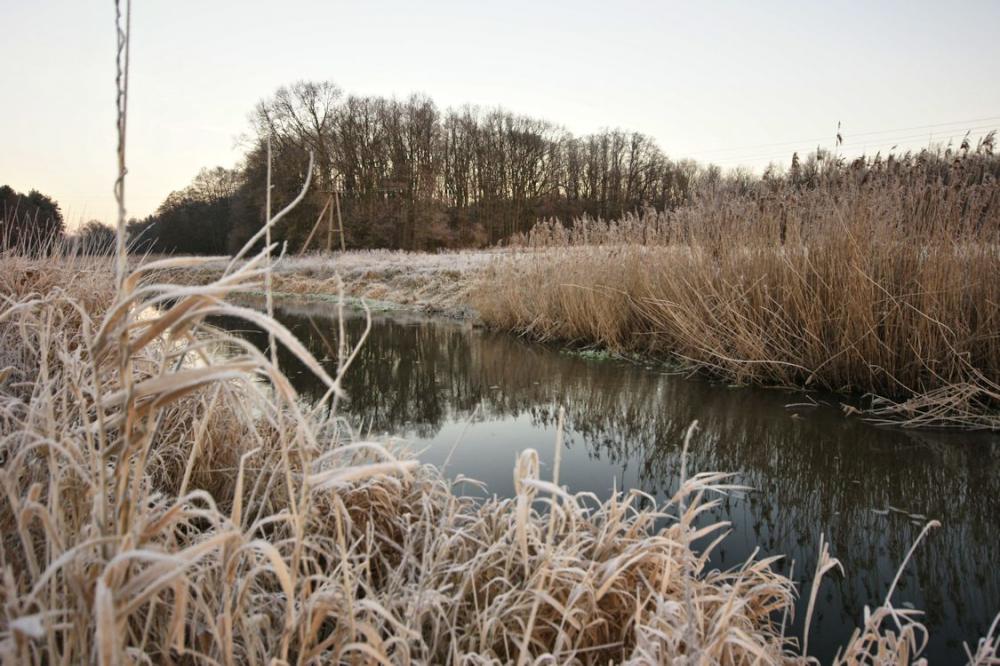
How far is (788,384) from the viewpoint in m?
4.73

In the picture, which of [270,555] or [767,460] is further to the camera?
[767,460]

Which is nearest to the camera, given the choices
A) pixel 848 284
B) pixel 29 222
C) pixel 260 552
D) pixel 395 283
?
pixel 260 552

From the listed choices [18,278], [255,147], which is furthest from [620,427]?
[255,147]

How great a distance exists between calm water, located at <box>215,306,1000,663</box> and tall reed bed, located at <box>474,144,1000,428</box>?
418 mm

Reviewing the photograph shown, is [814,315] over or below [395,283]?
below

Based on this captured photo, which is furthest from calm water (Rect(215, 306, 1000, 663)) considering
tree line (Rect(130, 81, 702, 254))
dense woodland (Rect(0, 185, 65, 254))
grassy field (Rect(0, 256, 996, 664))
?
tree line (Rect(130, 81, 702, 254))

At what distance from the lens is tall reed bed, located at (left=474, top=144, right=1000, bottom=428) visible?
3754 mm

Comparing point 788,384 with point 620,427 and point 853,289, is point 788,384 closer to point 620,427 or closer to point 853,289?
point 853,289

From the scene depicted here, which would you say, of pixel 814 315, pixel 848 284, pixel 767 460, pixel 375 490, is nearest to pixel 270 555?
pixel 375 490

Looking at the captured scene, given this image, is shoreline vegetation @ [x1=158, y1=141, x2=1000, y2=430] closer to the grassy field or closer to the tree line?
the grassy field

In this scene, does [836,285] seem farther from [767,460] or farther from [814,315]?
[767,460]

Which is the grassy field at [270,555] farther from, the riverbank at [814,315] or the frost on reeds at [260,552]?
the riverbank at [814,315]

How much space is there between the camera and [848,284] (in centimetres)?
414

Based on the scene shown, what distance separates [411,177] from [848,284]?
1042 inches
